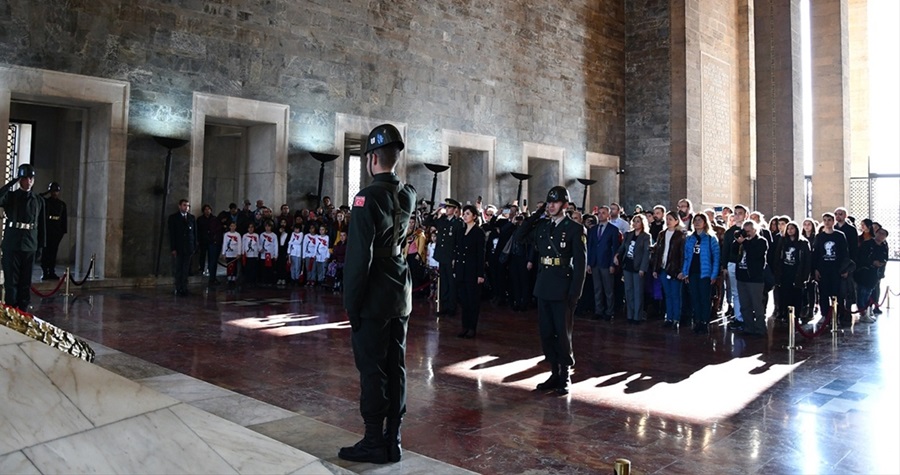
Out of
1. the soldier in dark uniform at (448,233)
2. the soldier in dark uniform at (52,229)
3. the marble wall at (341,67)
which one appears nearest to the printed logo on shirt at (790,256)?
the soldier in dark uniform at (448,233)

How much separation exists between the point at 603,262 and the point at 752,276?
2319 millimetres

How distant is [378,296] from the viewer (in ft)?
12.3

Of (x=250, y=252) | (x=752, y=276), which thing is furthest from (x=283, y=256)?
(x=752, y=276)

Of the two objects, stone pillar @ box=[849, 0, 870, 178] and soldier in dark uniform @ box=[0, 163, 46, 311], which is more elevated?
stone pillar @ box=[849, 0, 870, 178]

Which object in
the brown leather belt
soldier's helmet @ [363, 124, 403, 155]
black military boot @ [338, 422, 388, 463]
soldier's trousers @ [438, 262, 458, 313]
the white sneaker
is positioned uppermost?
soldier's helmet @ [363, 124, 403, 155]

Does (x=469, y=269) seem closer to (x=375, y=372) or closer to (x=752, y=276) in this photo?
(x=752, y=276)

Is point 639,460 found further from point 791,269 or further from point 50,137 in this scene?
point 50,137

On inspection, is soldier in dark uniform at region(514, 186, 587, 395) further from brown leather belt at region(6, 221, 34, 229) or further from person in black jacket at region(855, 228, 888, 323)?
person in black jacket at region(855, 228, 888, 323)

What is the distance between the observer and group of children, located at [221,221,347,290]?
43.7 ft

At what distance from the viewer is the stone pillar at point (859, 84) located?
26042 mm

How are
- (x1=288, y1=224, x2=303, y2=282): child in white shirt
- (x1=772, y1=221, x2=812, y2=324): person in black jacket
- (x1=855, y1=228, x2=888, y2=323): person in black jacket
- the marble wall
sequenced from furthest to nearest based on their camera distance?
(x1=288, y1=224, x2=303, y2=282): child in white shirt, the marble wall, (x1=855, y1=228, x2=888, y2=323): person in black jacket, (x1=772, y1=221, x2=812, y2=324): person in black jacket

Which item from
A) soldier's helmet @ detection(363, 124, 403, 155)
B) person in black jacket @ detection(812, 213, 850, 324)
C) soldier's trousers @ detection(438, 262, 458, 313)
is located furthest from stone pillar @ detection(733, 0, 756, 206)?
soldier's helmet @ detection(363, 124, 403, 155)

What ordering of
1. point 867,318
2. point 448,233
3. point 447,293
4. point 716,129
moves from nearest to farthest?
point 448,233 → point 447,293 → point 867,318 → point 716,129

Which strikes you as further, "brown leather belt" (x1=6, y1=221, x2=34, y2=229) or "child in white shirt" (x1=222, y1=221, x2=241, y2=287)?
"child in white shirt" (x1=222, y1=221, x2=241, y2=287)
